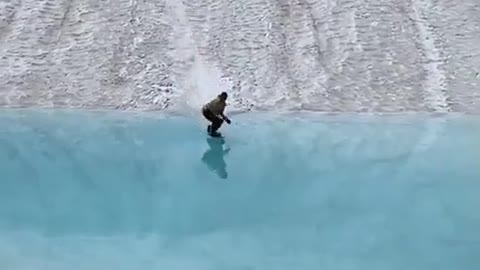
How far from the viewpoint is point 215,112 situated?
14.7 metres

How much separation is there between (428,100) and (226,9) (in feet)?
20.6

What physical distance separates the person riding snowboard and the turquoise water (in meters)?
0.32

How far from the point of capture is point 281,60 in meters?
19.6

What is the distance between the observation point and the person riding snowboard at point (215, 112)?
14617 millimetres

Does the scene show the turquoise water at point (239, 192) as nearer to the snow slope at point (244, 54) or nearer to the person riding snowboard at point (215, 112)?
the person riding snowboard at point (215, 112)

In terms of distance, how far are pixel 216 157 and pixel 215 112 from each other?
981mm

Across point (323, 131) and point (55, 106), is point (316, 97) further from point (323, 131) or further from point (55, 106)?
point (55, 106)

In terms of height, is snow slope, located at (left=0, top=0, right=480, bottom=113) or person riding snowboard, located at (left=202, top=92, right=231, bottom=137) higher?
person riding snowboard, located at (left=202, top=92, right=231, bottom=137)

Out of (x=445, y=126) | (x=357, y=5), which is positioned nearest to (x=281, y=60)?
(x=357, y=5)

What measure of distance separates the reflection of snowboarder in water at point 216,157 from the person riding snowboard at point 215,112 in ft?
0.76

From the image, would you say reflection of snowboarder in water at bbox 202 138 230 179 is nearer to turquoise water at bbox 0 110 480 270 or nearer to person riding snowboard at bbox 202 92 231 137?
turquoise water at bbox 0 110 480 270

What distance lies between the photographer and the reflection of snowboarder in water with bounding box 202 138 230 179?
13625mm

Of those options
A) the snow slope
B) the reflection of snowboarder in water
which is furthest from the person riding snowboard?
the snow slope

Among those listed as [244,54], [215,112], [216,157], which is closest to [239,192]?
[216,157]
